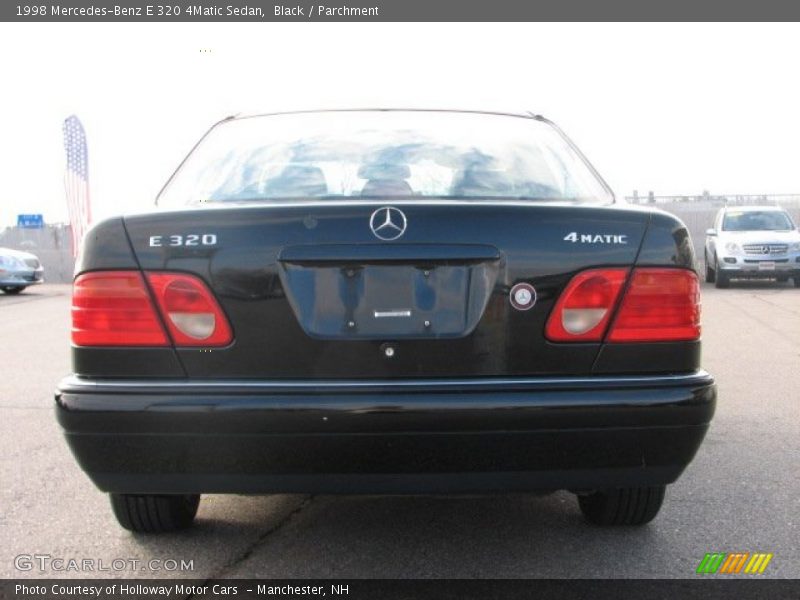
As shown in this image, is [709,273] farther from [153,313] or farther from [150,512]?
[153,313]

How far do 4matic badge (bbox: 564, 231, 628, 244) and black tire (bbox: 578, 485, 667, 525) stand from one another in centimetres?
105

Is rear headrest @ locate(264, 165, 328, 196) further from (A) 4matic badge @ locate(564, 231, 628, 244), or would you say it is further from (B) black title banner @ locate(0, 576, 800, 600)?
(B) black title banner @ locate(0, 576, 800, 600)

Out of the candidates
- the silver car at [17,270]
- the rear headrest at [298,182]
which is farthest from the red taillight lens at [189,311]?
the silver car at [17,270]

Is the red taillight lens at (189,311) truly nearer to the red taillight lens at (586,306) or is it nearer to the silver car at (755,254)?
the red taillight lens at (586,306)

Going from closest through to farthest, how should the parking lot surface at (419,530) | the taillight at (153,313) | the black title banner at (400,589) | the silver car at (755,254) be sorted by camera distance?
the taillight at (153,313)
the black title banner at (400,589)
the parking lot surface at (419,530)
the silver car at (755,254)

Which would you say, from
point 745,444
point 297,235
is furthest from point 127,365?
point 745,444

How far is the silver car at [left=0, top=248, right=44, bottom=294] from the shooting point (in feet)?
63.0

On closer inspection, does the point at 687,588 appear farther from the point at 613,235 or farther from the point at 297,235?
the point at 297,235

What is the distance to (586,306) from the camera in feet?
9.52

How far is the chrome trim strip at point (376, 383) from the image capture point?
2785mm

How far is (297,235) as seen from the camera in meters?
2.86

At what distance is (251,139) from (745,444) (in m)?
3.04

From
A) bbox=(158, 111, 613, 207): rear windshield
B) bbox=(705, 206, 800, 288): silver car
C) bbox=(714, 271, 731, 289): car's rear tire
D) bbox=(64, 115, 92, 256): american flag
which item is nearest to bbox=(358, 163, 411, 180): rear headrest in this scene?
bbox=(158, 111, 613, 207): rear windshield

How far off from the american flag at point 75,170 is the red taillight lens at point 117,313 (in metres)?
24.6
